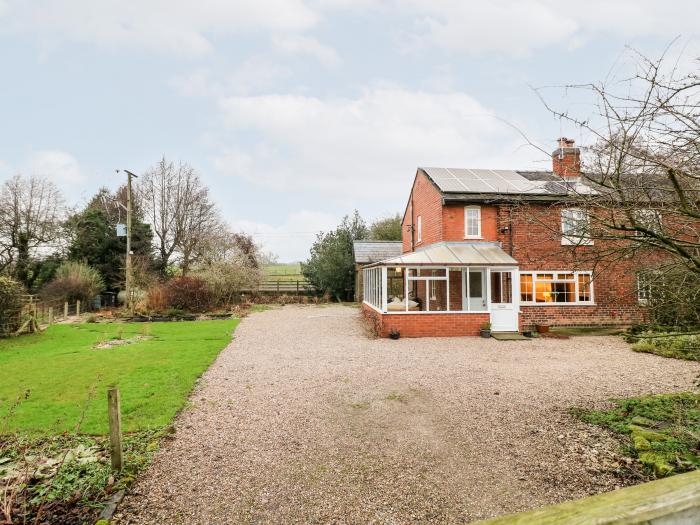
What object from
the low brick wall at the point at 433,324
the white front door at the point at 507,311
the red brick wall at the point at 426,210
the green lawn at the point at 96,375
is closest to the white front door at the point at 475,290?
the white front door at the point at 507,311

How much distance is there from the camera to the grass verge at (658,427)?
4074mm

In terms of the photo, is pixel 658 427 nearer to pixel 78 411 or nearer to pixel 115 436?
pixel 115 436

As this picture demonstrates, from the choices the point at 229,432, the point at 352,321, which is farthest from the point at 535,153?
the point at 352,321

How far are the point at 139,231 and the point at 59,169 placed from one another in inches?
256

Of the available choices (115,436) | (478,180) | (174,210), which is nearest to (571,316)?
(478,180)

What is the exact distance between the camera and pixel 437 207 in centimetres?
1583

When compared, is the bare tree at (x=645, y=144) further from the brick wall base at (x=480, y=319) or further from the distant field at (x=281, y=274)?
the distant field at (x=281, y=274)

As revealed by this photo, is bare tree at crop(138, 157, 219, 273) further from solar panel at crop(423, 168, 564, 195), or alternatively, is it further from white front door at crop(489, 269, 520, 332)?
white front door at crop(489, 269, 520, 332)

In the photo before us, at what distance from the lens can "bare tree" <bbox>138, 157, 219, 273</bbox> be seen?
97.1ft

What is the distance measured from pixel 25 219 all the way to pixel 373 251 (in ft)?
78.0

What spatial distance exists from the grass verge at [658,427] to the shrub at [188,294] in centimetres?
1939

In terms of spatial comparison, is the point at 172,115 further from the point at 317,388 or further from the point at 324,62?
the point at 317,388

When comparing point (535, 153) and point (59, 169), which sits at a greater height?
point (59, 169)

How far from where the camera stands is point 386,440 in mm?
5055
